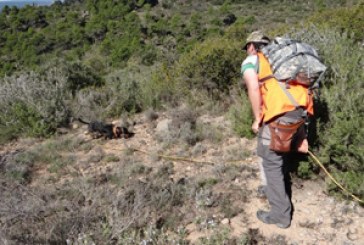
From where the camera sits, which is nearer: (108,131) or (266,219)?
(266,219)

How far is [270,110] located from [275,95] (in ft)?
0.38

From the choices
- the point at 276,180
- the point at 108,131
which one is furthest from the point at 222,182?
the point at 108,131

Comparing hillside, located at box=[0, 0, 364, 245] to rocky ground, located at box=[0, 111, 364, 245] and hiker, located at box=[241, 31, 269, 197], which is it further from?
hiker, located at box=[241, 31, 269, 197]

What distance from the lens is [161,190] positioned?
313cm

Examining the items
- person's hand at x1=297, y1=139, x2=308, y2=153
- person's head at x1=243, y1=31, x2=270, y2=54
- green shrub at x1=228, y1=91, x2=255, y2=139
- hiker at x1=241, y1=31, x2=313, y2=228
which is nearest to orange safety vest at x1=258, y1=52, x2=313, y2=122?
hiker at x1=241, y1=31, x2=313, y2=228

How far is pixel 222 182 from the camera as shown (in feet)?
11.0

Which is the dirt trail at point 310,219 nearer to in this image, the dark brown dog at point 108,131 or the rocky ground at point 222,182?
the rocky ground at point 222,182

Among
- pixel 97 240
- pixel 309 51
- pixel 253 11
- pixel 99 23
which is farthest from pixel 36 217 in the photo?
pixel 253 11

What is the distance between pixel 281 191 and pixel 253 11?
142 ft

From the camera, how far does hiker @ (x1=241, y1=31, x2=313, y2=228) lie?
2.45 metres

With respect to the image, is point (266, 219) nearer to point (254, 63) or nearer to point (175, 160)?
point (254, 63)

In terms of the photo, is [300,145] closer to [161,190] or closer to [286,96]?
[286,96]

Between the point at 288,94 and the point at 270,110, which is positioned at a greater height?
the point at 288,94

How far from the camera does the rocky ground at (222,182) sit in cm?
266
